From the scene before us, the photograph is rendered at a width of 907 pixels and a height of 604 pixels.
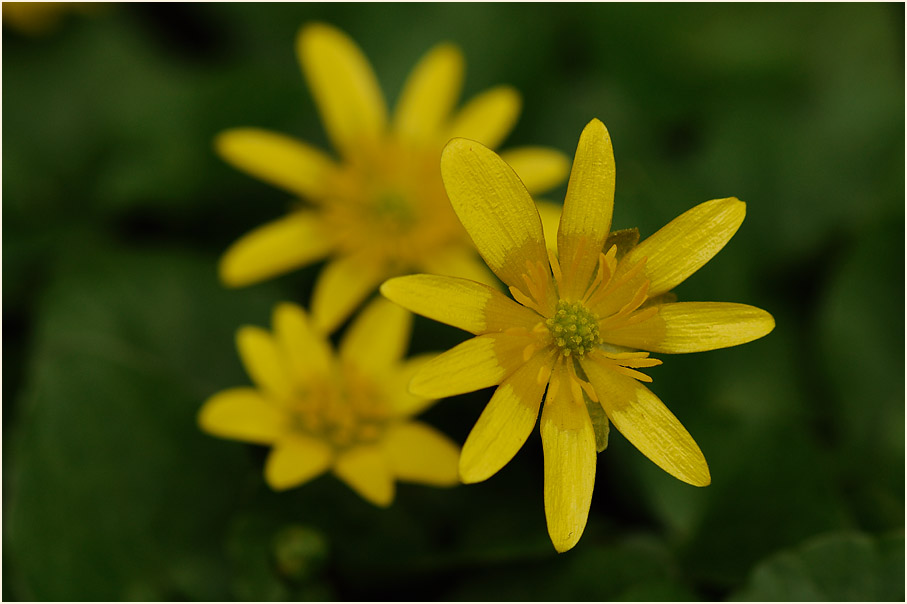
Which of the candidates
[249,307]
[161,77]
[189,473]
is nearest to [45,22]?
[161,77]

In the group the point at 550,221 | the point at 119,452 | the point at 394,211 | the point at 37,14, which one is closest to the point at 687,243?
the point at 550,221

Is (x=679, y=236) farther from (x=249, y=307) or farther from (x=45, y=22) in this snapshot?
(x=45, y=22)

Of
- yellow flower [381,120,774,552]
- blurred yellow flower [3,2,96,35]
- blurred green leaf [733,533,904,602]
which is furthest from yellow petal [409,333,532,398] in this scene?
blurred yellow flower [3,2,96,35]

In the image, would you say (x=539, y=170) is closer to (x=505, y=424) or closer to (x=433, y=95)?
(x=433, y=95)

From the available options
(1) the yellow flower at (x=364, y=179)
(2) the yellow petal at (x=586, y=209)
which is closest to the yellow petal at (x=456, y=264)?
(1) the yellow flower at (x=364, y=179)

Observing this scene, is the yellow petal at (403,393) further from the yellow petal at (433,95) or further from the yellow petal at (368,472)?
the yellow petal at (433,95)

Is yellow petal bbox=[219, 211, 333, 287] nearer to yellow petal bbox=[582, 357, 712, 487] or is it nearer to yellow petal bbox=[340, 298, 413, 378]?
yellow petal bbox=[340, 298, 413, 378]
